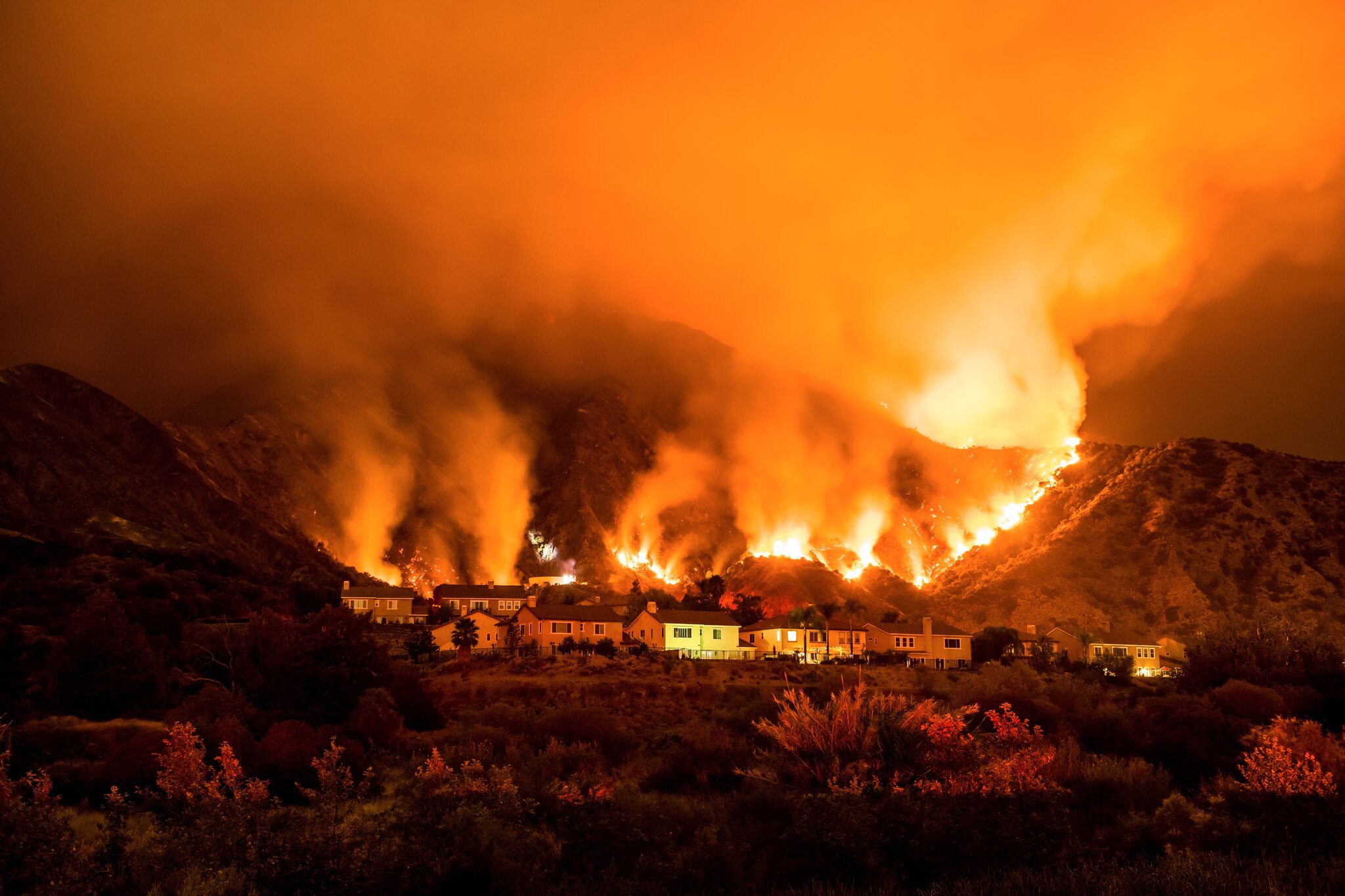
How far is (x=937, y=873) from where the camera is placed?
10781 mm

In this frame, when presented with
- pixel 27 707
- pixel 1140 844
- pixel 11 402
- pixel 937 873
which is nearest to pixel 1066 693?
pixel 1140 844

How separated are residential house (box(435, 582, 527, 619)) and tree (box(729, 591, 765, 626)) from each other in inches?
973

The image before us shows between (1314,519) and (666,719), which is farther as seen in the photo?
(1314,519)

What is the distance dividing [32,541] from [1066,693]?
7603 centimetres

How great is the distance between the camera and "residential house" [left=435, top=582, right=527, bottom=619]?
100625 millimetres

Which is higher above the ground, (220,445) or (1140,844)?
(220,445)

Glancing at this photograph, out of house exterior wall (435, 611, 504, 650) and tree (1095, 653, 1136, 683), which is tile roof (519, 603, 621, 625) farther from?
tree (1095, 653, 1136, 683)

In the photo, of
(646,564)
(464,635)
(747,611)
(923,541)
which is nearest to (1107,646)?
(747,611)

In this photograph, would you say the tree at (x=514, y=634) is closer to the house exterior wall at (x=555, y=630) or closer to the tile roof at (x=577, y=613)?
the house exterior wall at (x=555, y=630)

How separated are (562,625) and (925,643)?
109 ft

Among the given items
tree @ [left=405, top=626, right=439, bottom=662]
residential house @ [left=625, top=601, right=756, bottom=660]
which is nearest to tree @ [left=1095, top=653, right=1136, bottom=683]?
residential house @ [left=625, top=601, right=756, bottom=660]

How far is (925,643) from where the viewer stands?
78312mm

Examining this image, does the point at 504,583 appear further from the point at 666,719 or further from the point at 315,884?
the point at 315,884

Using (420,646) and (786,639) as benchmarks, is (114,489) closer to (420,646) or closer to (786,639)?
(420,646)
